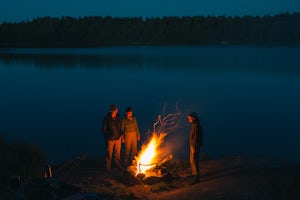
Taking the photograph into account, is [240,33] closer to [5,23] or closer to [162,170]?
[5,23]

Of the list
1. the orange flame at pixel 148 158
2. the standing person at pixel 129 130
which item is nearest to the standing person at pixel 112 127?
the standing person at pixel 129 130

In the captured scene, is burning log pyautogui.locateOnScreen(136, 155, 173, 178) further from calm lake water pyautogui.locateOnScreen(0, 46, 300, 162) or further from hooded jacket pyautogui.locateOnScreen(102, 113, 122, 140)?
calm lake water pyautogui.locateOnScreen(0, 46, 300, 162)

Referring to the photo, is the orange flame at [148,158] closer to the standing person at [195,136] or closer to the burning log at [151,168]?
the burning log at [151,168]

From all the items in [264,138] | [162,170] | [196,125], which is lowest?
[264,138]

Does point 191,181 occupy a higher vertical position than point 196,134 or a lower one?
lower

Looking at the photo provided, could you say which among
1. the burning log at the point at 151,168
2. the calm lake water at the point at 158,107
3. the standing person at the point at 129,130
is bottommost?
the calm lake water at the point at 158,107

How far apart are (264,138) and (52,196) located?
1887cm

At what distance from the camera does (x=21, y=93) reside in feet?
144

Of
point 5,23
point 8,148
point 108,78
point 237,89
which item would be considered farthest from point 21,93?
point 5,23

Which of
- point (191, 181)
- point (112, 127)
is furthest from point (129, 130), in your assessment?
point (191, 181)

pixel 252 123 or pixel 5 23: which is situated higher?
pixel 5 23

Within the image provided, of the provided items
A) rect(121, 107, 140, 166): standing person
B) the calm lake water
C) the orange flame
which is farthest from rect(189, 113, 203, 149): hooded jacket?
the calm lake water

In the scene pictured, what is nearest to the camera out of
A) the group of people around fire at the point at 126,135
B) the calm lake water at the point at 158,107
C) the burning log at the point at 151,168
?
the group of people around fire at the point at 126,135

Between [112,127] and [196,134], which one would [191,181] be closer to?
[196,134]
